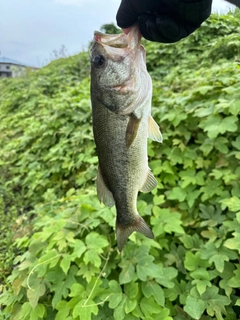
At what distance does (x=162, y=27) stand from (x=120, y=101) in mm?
319

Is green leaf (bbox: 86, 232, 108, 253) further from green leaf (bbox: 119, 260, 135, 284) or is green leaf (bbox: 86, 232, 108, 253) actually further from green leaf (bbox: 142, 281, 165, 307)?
green leaf (bbox: 142, 281, 165, 307)

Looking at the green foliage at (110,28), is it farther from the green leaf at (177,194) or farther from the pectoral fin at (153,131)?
the pectoral fin at (153,131)

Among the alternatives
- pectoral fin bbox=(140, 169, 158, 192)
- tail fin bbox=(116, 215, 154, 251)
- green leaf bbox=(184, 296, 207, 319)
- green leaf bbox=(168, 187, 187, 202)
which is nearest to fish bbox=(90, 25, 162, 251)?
pectoral fin bbox=(140, 169, 158, 192)

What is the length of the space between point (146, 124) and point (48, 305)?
4.26ft

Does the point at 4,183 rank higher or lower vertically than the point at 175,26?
lower

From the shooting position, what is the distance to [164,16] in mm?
1047

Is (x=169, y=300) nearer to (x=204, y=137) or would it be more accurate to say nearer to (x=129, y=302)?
(x=129, y=302)

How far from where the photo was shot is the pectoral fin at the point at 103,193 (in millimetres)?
1353

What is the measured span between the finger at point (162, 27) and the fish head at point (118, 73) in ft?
0.29

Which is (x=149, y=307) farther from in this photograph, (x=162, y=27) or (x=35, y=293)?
(x=162, y=27)

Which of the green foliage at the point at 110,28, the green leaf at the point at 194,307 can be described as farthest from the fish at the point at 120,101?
the green foliage at the point at 110,28

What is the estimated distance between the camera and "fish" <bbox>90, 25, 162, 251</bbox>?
1.18 metres

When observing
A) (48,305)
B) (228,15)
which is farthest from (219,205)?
(228,15)

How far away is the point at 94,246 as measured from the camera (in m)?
1.82
